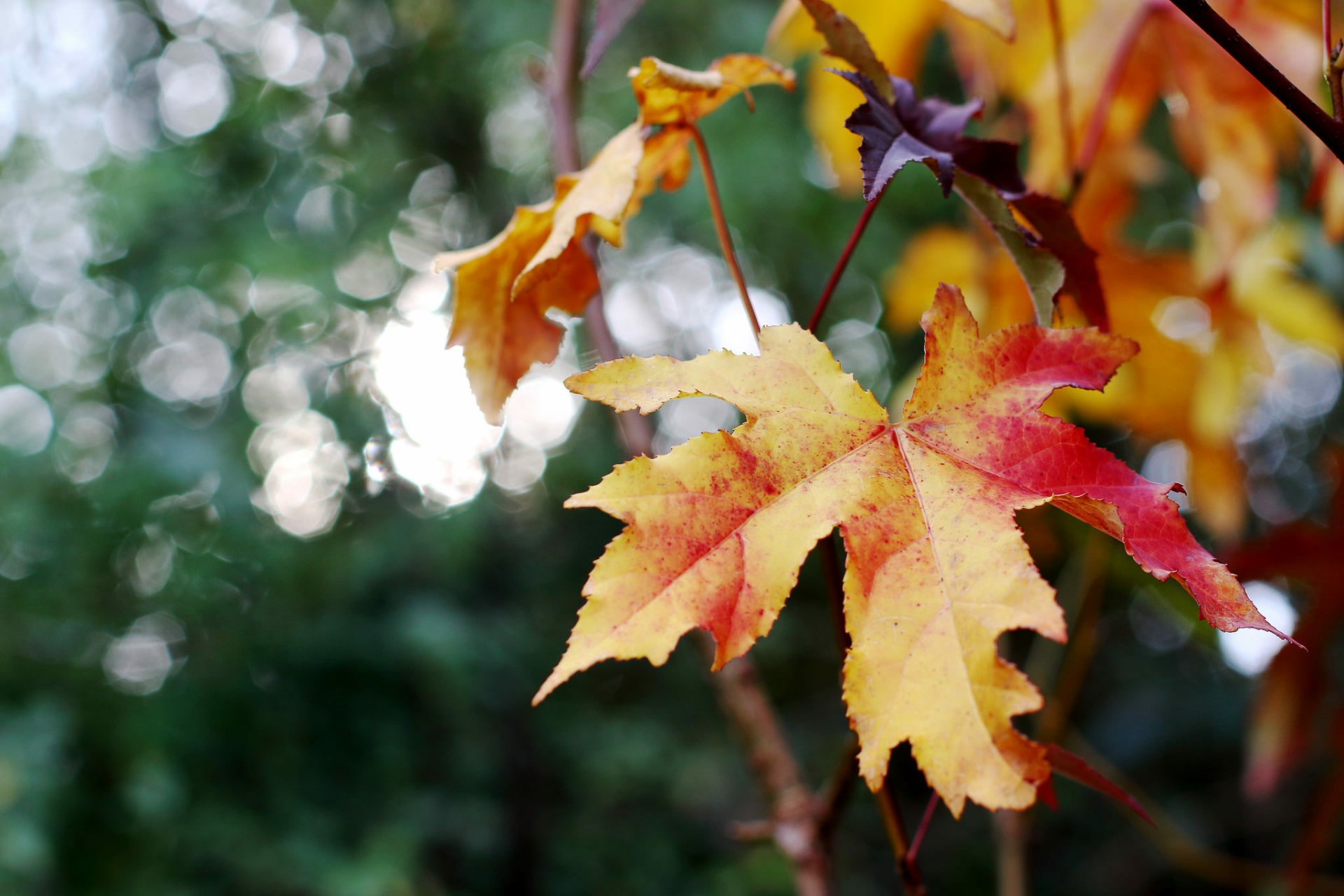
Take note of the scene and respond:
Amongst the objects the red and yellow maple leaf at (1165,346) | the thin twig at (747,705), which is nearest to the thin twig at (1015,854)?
the thin twig at (747,705)

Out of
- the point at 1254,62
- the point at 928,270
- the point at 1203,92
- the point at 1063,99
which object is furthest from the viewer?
the point at 928,270

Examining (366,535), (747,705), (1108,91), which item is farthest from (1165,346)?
(366,535)

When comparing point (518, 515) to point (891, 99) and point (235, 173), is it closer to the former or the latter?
point (235, 173)

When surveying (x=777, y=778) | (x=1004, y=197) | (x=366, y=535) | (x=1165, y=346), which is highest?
(x=1004, y=197)

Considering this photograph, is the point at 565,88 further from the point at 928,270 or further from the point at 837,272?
the point at 928,270

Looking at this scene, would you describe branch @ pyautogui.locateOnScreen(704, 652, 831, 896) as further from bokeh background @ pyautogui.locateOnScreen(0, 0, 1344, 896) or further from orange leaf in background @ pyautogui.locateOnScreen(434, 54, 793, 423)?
bokeh background @ pyautogui.locateOnScreen(0, 0, 1344, 896)

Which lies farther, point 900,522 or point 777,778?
point 777,778

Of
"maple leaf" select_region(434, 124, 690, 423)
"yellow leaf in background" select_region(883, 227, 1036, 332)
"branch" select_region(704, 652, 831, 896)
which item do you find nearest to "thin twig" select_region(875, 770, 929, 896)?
"branch" select_region(704, 652, 831, 896)

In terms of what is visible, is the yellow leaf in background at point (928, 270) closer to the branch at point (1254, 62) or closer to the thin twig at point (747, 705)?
the thin twig at point (747, 705)
